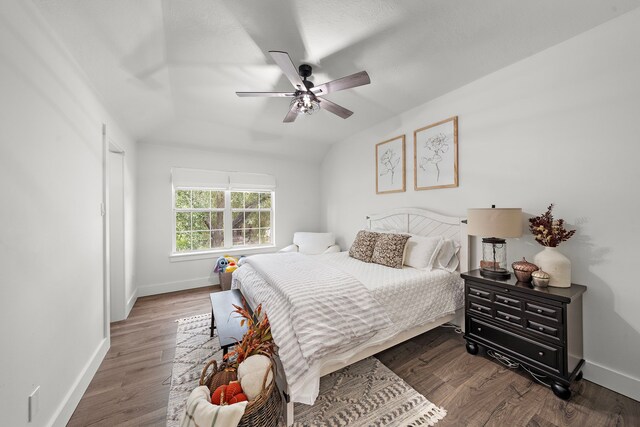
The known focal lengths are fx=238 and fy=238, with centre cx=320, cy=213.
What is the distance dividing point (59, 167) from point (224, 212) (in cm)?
290

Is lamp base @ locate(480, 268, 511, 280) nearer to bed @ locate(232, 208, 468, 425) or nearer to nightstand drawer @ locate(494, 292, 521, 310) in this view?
nightstand drawer @ locate(494, 292, 521, 310)

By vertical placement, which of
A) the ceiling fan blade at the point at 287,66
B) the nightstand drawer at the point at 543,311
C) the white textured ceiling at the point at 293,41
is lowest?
the nightstand drawer at the point at 543,311

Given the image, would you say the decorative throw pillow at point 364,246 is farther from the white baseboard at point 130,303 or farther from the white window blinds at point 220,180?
the white baseboard at point 130,303

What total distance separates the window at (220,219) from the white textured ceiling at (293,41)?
1536 millimetres

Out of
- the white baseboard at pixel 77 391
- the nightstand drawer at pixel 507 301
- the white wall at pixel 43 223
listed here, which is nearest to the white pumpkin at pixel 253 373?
the white wall at pixel 43 223

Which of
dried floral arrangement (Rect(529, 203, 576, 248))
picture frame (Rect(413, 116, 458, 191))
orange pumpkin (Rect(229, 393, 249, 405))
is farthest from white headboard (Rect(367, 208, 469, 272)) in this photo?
orange pumpkin (Rect(229, 393, 249, 405))

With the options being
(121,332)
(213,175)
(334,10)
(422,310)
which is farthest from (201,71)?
(422,310)

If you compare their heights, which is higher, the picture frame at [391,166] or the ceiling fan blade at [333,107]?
the ceiling fan blade at [333,107]

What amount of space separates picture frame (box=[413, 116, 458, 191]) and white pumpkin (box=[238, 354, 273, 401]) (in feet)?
8.61

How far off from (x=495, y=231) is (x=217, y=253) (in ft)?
13.2

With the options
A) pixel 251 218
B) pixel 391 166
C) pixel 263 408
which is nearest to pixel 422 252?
pixel 391 166

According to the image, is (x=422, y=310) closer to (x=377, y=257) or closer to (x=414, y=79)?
(x=377, y=257)

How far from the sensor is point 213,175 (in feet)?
13.7

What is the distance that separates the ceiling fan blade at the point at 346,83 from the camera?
190 centimetres
